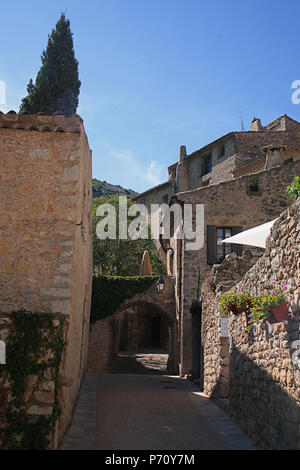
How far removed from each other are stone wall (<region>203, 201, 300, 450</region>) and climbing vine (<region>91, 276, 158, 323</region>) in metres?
9.79

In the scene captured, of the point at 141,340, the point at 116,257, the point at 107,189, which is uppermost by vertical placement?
the point at 107,189

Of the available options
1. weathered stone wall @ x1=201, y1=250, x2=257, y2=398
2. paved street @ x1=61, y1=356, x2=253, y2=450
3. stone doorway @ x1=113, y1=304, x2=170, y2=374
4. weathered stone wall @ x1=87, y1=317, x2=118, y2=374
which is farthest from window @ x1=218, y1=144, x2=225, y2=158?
paved street @ x1=61, y1=356, x2=253, y2=450

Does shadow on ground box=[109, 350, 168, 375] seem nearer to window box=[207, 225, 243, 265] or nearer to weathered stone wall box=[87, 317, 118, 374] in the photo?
weathered stone wall box=[87, 317, 118, 374]

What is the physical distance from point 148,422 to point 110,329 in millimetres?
10327

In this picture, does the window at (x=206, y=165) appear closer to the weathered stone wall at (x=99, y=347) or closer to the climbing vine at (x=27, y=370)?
the weathered stone wall at (x=99, y=347)

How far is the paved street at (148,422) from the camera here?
5949mm

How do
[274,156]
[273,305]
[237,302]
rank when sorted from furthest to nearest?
[274,156]
[237,302]
[273,305]

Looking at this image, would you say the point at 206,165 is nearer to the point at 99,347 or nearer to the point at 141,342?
the point at 141,342

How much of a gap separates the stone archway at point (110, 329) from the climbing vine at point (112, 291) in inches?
7.4

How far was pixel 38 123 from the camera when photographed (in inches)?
253

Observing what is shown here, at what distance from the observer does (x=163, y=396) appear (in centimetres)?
984

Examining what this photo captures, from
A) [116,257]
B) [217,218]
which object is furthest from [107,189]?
[217,218]

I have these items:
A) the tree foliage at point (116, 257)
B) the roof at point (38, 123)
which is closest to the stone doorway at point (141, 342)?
the tree foliage at point (116, 257)

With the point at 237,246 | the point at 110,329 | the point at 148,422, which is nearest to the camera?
the point at 148,422
